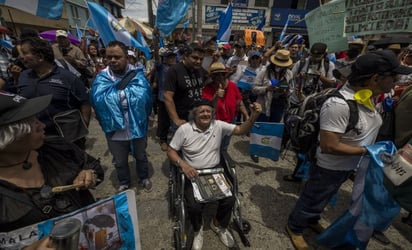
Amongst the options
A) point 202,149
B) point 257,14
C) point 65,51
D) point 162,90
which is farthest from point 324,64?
point 257,14

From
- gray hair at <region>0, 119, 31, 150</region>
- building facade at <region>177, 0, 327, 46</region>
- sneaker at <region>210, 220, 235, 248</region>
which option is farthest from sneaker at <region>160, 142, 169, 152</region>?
building facade at <region>177, 0, 327, 46</region>

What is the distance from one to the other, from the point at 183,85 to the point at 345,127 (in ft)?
6.11

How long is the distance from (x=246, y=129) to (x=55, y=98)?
201 cm

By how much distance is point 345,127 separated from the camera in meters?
1.54

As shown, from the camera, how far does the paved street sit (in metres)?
2.21

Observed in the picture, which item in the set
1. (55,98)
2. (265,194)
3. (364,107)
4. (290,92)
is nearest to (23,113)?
(55,98)

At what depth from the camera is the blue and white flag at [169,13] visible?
4332mm

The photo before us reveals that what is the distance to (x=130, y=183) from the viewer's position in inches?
121

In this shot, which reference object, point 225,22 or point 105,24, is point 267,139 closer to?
point 105,24

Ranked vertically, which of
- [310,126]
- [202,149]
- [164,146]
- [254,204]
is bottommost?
[254,204]

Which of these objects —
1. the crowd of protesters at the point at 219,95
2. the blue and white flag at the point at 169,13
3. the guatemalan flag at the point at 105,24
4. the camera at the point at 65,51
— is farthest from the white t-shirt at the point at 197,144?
the camera at the point at 65,51

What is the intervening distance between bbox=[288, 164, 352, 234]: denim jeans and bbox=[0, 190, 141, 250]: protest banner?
155cm

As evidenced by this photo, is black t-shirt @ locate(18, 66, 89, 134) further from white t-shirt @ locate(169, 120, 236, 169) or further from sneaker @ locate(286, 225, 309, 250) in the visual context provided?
sneaker @ locate(286, 225, 309, 250)

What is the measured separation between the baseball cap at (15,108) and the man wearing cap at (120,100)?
4.05 feet
